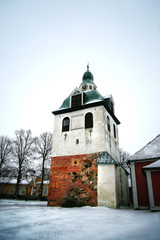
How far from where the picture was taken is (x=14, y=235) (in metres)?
4.17

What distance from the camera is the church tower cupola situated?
23.8 meters

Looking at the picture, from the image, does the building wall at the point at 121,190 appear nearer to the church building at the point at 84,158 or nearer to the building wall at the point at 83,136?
the church building at the point at 84,158

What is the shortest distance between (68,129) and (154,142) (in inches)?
349

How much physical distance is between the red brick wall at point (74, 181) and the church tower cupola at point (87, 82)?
11190 millimetres

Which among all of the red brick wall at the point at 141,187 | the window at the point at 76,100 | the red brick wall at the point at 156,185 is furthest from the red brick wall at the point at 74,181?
the window at the point at 76,100

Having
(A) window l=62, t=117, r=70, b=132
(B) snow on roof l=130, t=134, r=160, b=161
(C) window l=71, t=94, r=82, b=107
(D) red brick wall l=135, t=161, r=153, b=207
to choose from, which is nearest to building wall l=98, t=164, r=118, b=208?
(D) red brick wall l=135, t=161, r=153, b=207

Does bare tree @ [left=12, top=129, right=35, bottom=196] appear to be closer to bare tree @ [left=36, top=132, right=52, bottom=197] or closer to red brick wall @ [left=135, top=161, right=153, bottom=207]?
bare tree @ [left=36, top=132, right=52, bottom=197]

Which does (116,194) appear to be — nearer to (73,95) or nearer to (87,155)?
(87,155)

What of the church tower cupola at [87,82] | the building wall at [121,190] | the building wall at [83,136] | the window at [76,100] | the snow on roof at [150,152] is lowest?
the building wall at [121,190]

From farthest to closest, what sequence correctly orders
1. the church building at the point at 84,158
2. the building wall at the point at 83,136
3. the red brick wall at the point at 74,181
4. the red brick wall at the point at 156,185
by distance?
1. the building wall at the point at 83,136
2. the red brick wall at the point at 74,181
3. the church building at the point at 84,158
4. the red brick wall at the point at 156,185

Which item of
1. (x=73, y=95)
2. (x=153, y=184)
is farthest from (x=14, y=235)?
(x=73, y=95)

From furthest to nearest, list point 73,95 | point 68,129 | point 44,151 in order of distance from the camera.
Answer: point 44,151 → point 73,95 → point 68,129

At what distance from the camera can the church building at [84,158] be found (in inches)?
552

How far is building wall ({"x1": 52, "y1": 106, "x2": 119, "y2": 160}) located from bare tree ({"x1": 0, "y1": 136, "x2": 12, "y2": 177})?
37.5 feet
